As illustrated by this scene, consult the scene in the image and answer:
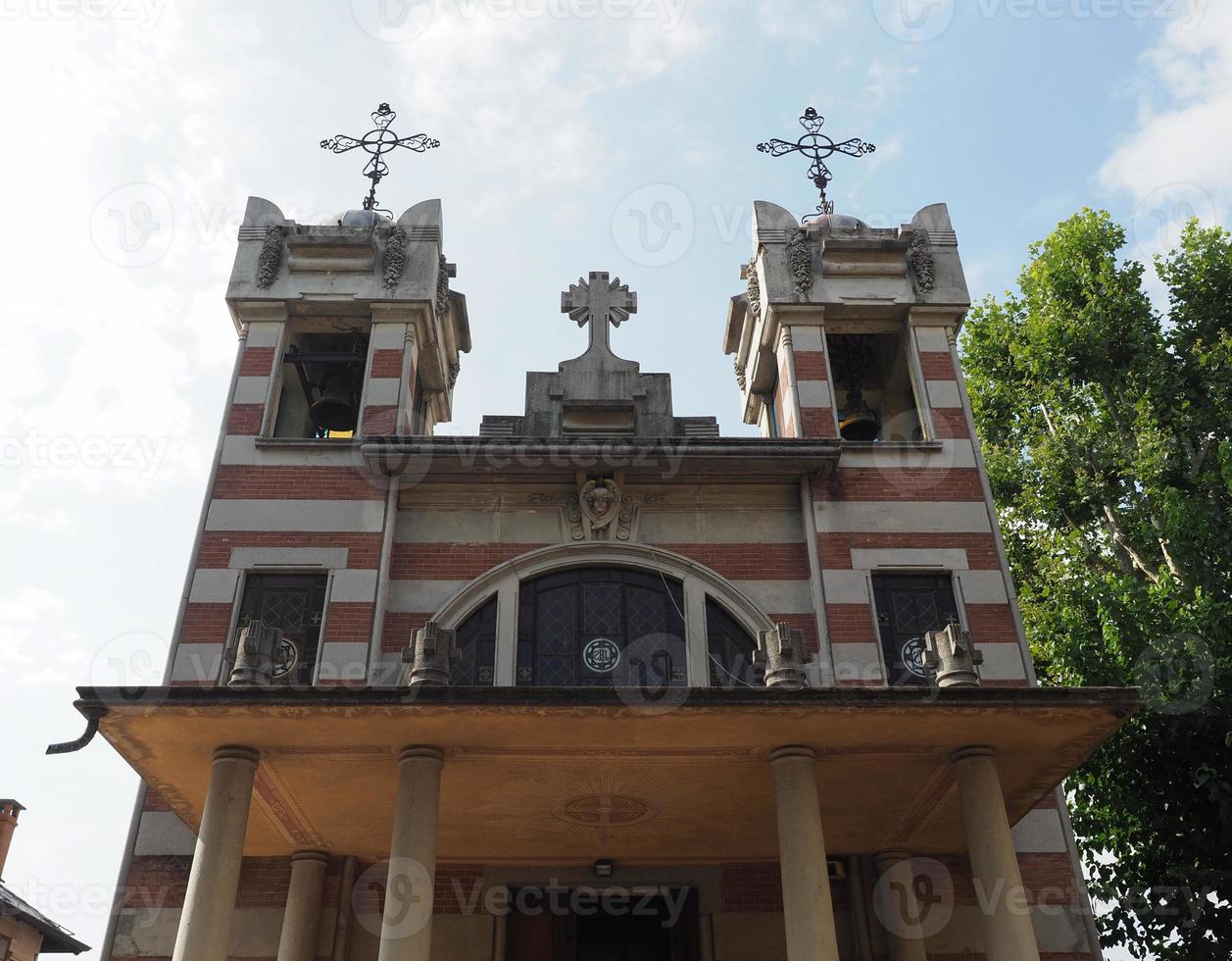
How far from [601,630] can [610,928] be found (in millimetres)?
3679

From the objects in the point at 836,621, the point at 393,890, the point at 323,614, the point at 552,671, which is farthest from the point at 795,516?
the point at 393,890

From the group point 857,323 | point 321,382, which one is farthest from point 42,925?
point 857,323

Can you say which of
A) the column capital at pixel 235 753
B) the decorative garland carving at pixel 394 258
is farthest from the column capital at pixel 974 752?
the decorative garland carving at pixel 394 258

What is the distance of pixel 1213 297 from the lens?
2189 centimetres

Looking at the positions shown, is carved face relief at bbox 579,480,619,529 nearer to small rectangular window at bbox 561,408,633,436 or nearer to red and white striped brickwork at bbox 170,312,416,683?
small rectangular window at bbox 561,408,633,436

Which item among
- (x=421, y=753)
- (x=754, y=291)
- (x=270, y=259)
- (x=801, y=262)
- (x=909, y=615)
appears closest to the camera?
(x=421, y=753)

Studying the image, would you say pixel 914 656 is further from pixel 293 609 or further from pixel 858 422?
pixel 293 609

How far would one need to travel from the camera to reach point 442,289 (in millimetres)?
18406

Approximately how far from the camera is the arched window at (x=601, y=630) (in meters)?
14.4

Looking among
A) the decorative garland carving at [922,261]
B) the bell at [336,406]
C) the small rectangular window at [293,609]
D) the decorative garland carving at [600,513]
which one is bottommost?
the small rectangular window at [293,609]

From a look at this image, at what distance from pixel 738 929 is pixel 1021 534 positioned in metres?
12.8

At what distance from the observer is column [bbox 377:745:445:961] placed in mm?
9648

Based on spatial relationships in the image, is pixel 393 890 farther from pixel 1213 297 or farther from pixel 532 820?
pixel 1213 297

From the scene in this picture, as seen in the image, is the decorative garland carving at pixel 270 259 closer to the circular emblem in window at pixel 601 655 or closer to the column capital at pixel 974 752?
the circular emblem in window at pixel 601 655
